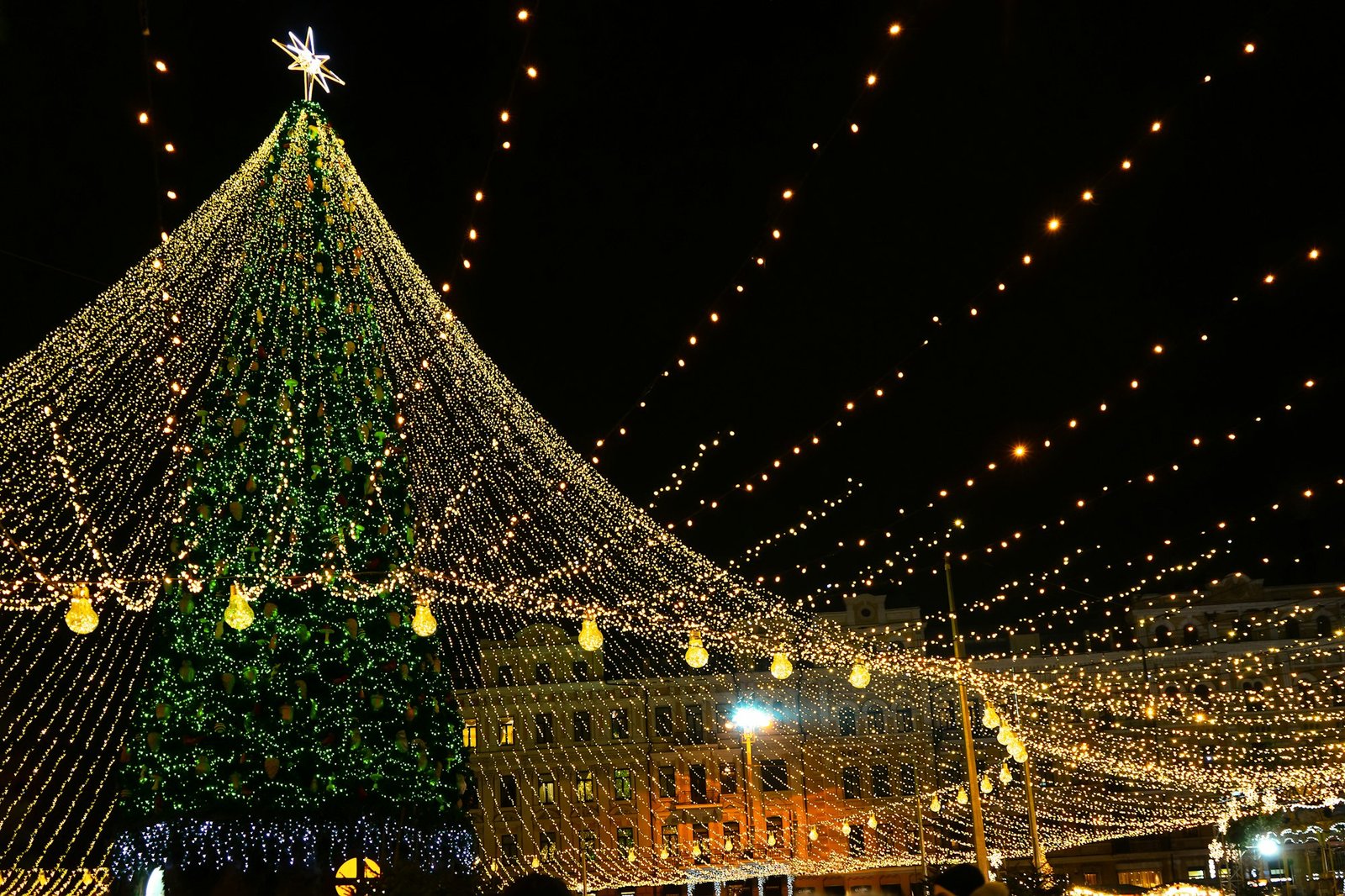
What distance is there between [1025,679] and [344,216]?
100.0 feet

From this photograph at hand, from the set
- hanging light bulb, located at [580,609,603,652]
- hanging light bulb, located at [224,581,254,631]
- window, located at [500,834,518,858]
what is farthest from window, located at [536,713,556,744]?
hanging light bulb, located at [224,581,254,631]

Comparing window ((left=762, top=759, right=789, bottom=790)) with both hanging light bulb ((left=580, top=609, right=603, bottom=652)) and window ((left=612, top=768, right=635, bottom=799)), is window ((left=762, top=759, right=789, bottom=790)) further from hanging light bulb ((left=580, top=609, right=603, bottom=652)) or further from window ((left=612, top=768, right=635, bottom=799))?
hanging light bulb ((left=580, top=609, right=603, bottom=652))

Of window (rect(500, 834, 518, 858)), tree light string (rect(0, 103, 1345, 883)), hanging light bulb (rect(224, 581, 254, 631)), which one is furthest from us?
window (rect(500, 834, 518, 858))

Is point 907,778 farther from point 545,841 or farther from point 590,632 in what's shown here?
point 590,632

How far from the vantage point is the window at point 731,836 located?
41.3 metres

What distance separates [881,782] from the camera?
4372cm

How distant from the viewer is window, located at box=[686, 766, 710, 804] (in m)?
42.8

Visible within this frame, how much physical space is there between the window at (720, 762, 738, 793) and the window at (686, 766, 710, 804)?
61cm

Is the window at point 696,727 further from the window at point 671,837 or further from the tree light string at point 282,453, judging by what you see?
the tree light string at point 282,453

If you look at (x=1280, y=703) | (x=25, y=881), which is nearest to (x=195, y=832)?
(x=25, y=881)

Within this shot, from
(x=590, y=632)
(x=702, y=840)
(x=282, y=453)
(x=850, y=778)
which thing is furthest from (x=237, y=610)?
(x=850, y=778)

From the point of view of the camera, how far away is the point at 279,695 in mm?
12758

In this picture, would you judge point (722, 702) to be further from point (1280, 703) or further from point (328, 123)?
point (328, 123)

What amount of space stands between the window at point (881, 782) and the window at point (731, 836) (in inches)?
197
